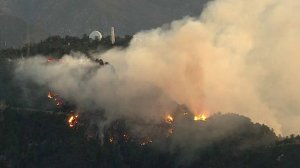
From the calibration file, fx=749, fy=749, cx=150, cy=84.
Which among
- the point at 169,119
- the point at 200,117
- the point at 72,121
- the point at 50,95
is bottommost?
the point at 72,121

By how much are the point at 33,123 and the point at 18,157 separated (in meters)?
10.7

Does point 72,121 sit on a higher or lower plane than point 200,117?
lower

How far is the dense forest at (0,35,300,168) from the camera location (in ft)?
525

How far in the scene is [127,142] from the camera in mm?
168500

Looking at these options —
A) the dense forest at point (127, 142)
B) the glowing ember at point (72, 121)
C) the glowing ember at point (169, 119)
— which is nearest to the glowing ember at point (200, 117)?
the dense forest at point (127, 142)

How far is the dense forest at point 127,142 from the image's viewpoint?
160 m

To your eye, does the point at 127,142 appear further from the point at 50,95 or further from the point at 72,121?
the point at 50,95

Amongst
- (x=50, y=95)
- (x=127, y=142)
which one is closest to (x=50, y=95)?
(x=50, y=95)

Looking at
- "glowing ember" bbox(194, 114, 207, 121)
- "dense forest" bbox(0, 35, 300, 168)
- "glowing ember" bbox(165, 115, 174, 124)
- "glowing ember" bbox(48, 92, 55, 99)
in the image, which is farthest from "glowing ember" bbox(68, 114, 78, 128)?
"glowing ember" bbox(194, 114, 207, 121)

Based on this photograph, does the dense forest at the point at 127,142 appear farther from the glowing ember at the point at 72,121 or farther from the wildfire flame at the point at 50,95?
the wildfire flame at the point at 50,95

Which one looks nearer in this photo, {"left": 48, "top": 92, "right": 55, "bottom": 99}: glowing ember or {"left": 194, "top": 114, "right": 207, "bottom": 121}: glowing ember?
{"left": 194, "top": 114, "right": 207, "bottom": 121}: glowing ember

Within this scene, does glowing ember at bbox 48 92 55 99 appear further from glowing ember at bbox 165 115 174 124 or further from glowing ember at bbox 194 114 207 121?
glowing ember at bbox 194 114 207 121

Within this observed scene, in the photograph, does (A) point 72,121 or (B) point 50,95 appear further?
(B) point 50,95

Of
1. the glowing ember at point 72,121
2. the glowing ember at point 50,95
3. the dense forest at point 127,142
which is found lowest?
the dense forest at point 127,142
